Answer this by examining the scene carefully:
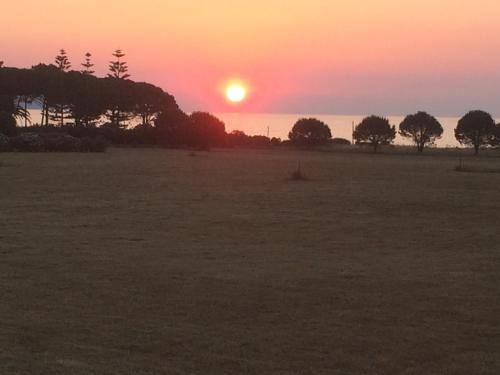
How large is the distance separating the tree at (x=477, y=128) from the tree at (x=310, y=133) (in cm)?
1546

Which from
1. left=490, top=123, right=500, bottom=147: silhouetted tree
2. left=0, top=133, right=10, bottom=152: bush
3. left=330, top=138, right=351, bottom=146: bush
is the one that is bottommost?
left=0, top=133, right=10, bottom=152: bush

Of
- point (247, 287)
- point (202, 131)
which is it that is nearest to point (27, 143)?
point (202, 131)

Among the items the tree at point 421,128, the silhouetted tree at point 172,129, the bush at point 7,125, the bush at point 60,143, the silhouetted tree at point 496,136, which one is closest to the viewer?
the bush at point 60,143

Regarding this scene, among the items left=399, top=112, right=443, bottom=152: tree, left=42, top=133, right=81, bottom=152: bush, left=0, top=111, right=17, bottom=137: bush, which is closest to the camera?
left=42, top=133, right=81, bottom=152: bush

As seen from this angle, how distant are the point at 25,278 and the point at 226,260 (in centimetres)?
317

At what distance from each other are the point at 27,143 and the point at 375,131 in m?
43.7

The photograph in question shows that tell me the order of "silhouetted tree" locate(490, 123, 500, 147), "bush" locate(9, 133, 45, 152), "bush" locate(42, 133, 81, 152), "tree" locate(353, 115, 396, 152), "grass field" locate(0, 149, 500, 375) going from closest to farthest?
"grass field" locate(0, 149, 500, 375) < "bush" locate(9, 133, 45, 152) < "bush" locate(42, 133, 81, 152) < "silhouetted tree" locate(490, 123, 500, 147) < "tree" locate(353, 115, 396, 152)

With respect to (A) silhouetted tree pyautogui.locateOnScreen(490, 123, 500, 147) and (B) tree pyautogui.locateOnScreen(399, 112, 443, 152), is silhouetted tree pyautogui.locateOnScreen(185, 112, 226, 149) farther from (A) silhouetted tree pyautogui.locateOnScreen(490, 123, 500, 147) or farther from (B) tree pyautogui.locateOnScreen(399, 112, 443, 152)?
(A) silhouetted tree pyautogui.locateOnScreen(490, 123, 500, 147)

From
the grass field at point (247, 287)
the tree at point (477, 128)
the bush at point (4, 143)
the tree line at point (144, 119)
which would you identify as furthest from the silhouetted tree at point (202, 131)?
the grass field at point (247, 287)

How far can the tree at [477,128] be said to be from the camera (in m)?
78.8

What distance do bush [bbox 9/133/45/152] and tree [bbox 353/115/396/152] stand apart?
4181 cm

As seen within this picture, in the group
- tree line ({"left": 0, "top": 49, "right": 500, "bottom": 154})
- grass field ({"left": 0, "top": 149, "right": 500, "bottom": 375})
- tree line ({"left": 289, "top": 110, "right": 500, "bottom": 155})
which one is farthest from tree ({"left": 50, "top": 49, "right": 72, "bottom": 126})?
grass field ({"left": 0, "top": 149, "right": 500, "bottom": 375})

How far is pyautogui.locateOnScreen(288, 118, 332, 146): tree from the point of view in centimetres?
8012

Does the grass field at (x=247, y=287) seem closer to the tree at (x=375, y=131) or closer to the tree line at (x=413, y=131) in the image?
the tree line at (x=413, y=131)
